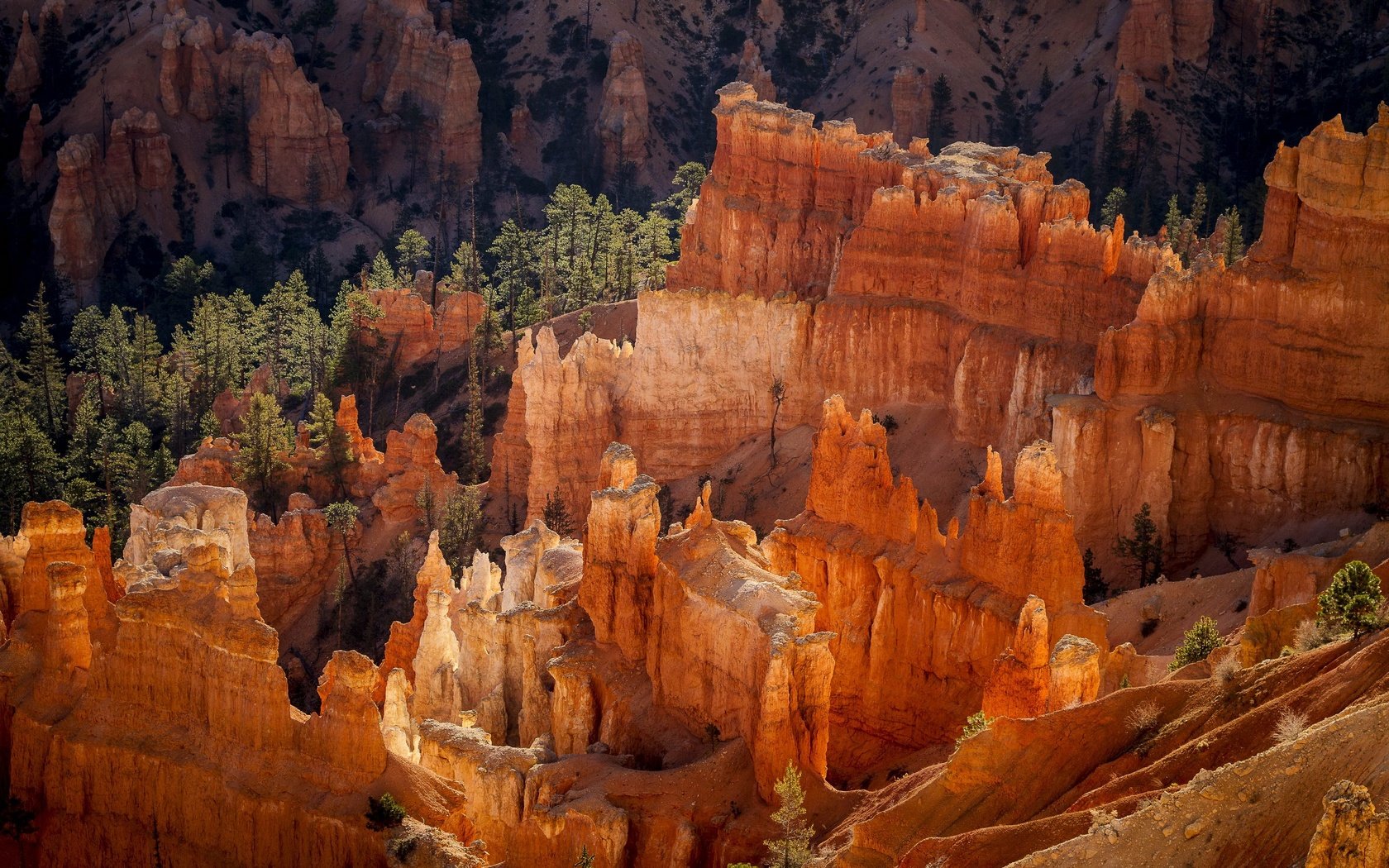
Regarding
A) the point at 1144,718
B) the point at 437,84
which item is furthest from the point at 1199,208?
the point at 437,84

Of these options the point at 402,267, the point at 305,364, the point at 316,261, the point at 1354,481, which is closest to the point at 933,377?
the point at 1354,481

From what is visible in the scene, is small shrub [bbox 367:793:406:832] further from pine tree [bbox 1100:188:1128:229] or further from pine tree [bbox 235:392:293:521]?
pine tree [bbox 1100:188:1128:229]

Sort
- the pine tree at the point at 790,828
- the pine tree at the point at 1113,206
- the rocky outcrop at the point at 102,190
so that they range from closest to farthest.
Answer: the pine tree at the point at 790,828, the pine tree at the point at 1113,206, the rocky outcrop at the point at 102,190

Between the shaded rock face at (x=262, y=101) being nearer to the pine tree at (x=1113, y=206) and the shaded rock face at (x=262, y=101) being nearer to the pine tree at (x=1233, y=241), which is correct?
the pine tree at (x=1113, y=206)

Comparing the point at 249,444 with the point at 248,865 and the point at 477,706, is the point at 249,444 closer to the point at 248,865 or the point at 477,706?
the point at 477,706

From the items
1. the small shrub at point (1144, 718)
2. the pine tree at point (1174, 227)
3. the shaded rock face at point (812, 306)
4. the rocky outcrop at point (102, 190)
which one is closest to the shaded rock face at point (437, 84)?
the rocky outcrop at point (102, 190)

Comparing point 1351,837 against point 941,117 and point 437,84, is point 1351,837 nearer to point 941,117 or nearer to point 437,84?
point 941,117
